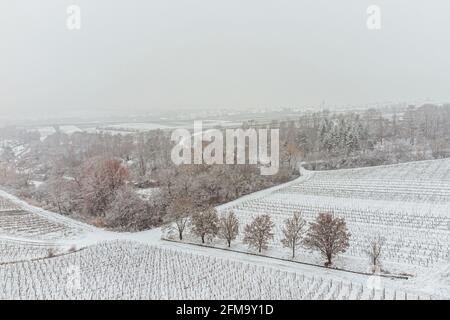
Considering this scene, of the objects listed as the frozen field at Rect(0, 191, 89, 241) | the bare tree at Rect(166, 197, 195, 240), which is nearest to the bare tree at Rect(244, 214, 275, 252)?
the bare tree at Rect(166, 197, 195, 240)

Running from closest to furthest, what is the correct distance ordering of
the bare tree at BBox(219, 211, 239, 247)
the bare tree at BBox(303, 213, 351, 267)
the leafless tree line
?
1. the bare tree at BBox(303, 213, 351, 267)
2. the leafless tree line
3. the bare tree at BBox(219, 211, 239, 247)

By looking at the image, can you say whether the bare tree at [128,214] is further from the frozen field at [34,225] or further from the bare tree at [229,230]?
the bare tree at [229,230]

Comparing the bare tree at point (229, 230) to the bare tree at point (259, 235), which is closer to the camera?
the bare tree at point (259, 235)

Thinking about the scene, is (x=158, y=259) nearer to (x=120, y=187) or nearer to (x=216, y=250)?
(x=216, y=250)

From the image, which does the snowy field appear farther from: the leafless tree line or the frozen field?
the frozen field

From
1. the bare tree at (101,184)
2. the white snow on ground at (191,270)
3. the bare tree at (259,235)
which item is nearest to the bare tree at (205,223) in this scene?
the white snow on ground at (191,270)
